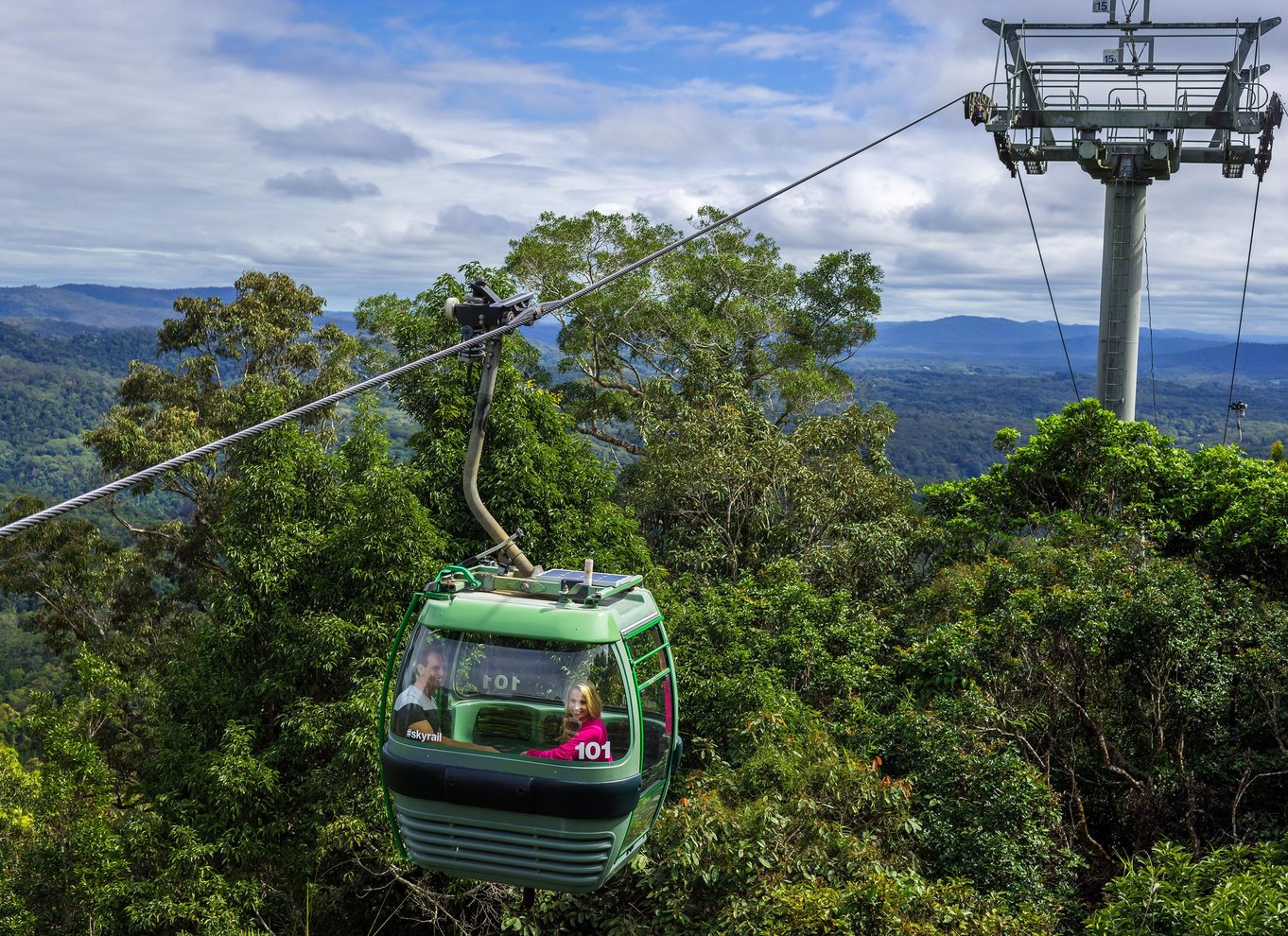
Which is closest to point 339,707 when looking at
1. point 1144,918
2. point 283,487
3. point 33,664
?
point 283,487

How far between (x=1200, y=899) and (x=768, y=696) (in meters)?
6.03

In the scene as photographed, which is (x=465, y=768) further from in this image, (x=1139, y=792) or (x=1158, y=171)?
(x=1158, y=171)

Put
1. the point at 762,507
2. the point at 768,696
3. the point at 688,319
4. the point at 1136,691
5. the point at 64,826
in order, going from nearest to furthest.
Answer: the point at 768,696, the point at 1136,691, the point at 64,826, the point at 762,507, the point at 688,319

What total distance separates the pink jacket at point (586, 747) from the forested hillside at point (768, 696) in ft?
11.1

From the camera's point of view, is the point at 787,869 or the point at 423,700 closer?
the point at 423,700

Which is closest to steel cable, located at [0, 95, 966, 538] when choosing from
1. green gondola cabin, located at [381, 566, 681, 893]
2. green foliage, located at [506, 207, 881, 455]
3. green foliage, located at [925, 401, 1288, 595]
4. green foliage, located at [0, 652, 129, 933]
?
green gondola cabin, located at [381, 566, 681, 893]

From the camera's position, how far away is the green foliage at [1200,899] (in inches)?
299

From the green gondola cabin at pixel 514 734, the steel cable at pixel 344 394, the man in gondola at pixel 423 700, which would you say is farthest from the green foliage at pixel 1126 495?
the man in gondola at pixel 423 700

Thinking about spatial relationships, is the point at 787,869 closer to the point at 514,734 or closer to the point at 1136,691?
the point at 514,734

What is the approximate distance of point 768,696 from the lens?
1394 cm

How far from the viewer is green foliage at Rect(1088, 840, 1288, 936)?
7594 millimetres

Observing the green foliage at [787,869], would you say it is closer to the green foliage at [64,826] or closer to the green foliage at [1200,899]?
the green foliage at [1200,899]

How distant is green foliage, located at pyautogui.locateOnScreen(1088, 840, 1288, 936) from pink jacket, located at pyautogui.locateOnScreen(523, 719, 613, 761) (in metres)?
3.98

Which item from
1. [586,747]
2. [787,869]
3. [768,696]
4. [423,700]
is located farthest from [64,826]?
[586,747]
